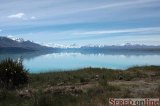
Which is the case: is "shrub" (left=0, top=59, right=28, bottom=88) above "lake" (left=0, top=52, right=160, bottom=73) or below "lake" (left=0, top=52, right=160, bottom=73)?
above

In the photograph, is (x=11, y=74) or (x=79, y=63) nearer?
(x=11, y=74)

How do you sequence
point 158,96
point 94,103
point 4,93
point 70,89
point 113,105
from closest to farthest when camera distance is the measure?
point 113,105
point 94,103
point 158,96
point 4,93
point 70,89

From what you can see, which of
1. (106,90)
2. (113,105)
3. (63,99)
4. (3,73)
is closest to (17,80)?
(3,73)

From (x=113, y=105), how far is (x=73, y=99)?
3.36 metres

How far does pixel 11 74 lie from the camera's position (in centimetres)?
2056

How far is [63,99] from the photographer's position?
1427 centimetres

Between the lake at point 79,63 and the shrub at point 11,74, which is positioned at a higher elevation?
the shrub at point 11,74

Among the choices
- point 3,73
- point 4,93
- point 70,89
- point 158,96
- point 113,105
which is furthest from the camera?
point 3,73

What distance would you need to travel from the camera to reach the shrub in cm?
2041

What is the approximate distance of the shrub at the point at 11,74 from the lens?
2041cm

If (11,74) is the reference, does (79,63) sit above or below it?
below

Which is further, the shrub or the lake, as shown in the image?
the lake

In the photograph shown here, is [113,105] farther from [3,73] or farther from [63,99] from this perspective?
[3,73]

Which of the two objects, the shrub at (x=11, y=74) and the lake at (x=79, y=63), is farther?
the lake at (x=79, y=63)
